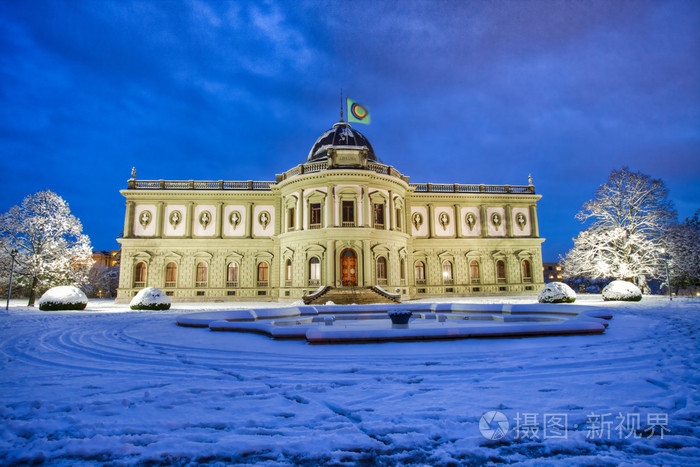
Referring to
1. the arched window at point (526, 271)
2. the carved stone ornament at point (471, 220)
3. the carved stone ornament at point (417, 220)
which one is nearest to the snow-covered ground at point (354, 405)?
the carved stone ornament at point (417, 220)

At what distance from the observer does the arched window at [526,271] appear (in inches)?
1406

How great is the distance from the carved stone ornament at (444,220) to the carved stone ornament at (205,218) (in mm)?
21483

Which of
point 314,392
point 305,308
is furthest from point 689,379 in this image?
point 305,308

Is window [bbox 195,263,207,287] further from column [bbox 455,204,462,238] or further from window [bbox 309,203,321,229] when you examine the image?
column [bbox 455,204,462,238]

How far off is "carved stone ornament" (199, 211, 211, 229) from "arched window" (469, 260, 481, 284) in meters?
24.6

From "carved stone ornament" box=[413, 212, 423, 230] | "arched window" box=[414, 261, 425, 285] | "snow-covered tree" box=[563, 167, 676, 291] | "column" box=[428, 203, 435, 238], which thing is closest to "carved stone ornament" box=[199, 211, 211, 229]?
"carved stone ornament" box=[413, 212, 423, 230]

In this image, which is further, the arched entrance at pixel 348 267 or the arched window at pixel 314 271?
the arched window at pixel 314 271

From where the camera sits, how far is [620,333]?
9633 mm

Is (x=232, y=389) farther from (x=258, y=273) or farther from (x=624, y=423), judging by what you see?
(x=258, y=273)

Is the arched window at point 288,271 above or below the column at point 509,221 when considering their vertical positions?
below

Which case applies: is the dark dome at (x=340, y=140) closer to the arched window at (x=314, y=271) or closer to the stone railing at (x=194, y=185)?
the stone railing at (x=194, y=185)

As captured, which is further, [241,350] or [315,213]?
[315,213]

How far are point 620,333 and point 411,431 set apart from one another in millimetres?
8820

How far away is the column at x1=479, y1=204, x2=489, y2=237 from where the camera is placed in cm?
3562
